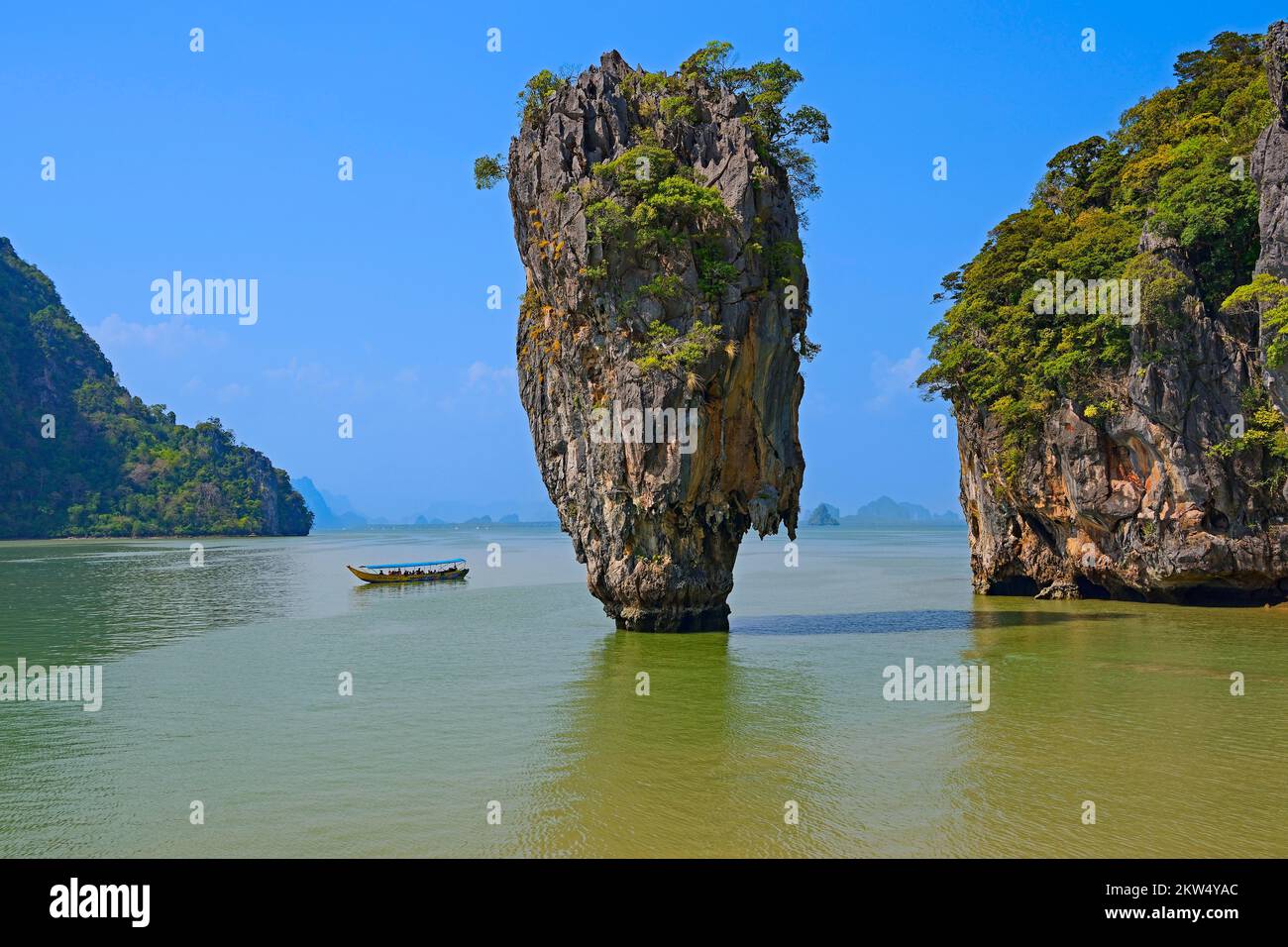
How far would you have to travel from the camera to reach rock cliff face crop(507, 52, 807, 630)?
81.2ft

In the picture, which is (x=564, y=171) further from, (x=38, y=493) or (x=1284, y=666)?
(x=38, y=493)

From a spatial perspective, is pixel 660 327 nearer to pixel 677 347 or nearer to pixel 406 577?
pixel 677 347

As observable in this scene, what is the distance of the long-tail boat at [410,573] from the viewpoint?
46.8 meters

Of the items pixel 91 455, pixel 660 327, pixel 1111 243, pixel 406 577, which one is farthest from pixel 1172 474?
pixel 91 455

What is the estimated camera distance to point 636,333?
25.2 m

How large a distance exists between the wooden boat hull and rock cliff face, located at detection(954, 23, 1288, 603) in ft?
95.7

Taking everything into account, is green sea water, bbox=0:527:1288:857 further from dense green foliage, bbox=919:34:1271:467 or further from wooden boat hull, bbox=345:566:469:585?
wooden boat hull, bbox=345:566:469:585

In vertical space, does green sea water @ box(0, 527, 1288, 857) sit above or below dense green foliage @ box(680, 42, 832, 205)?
below

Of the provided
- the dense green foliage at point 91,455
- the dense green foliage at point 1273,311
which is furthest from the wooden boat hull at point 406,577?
the dense green foliage at point 91,455

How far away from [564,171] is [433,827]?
19.0 metres

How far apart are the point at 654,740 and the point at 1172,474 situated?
842 inches

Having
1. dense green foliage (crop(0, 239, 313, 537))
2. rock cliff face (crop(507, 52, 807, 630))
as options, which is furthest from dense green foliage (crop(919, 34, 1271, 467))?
dense green foliage (crop(0, 239, 313, 537))

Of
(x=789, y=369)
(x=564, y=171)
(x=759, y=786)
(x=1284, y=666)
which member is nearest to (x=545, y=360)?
(x=564, y=171)

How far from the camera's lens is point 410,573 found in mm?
48219
